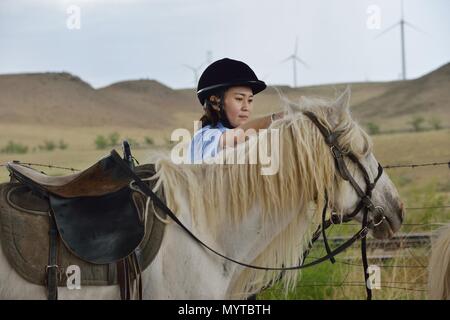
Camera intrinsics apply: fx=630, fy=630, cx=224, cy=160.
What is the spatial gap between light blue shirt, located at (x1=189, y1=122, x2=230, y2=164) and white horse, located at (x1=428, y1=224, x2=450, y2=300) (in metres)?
1.61

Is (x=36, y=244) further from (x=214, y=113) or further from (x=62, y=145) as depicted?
(x=62, y=145)

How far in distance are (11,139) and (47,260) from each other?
185 ft

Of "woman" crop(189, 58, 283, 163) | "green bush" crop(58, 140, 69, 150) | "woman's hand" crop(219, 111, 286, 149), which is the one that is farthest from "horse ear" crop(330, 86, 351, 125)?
"green bush" crop(58, 140, 69, 150)

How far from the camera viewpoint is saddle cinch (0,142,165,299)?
11.5 ft

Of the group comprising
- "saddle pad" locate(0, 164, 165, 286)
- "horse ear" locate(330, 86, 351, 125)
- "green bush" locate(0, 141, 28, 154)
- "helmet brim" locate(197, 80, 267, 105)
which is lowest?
"saddle pad" locate(0, 164, 165, 286)

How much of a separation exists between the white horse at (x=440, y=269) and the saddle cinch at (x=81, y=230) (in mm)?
1863

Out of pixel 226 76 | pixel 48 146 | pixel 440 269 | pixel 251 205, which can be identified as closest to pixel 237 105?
pixel 226 76

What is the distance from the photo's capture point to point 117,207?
12.0ft

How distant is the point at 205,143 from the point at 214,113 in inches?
15.9

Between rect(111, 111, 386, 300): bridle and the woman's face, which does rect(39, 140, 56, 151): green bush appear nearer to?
the woman's face
